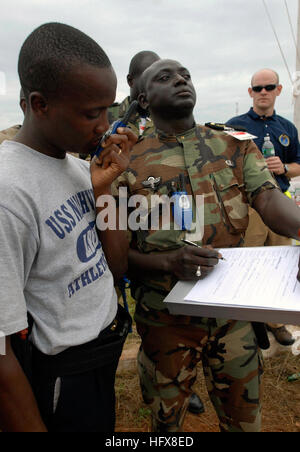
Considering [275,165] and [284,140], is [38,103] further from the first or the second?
[284,140]

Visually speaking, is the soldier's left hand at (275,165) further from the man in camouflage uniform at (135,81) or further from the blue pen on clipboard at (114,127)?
the blue pen on clipboard at (114,127)

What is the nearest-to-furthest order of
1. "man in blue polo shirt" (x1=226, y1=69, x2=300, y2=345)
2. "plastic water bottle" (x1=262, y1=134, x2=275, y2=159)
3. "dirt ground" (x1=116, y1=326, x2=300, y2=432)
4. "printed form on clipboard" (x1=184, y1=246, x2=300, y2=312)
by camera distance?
"printed form on clipboard" (x1=184, y1=246, x2=300, y2=312) < "dirt ground" (x1=116, y1=326, x2=300, y2=432) < "plastic water bottle" (x1=262, y1=134, x2=275, y2=159) < "man in blue polo shirt" (x1=226, y1=69, x2=300, y2=345)

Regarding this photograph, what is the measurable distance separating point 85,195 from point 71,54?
0.46 metres

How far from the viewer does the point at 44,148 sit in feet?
3.51

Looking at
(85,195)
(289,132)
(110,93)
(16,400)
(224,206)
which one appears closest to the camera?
(16,400)

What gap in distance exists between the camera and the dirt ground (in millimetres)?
2625

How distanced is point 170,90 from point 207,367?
1.39 m

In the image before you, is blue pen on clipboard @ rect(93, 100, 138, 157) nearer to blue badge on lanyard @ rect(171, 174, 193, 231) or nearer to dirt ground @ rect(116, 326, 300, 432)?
blue badge on lanyard @ rect(171, 174, 193, 231)

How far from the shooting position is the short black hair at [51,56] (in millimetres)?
944

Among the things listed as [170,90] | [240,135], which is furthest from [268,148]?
[170,90]

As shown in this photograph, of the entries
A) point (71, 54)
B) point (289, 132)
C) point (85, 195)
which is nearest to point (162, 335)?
point (85, 195)

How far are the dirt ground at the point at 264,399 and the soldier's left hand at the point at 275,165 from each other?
5.70ft

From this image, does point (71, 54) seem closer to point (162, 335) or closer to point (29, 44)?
point (29, 44)

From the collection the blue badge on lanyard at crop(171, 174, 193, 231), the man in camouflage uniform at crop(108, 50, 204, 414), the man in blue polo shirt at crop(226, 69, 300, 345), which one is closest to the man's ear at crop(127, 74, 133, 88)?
the man in camouflage uniform at crop(108, 50, 204, 414)
